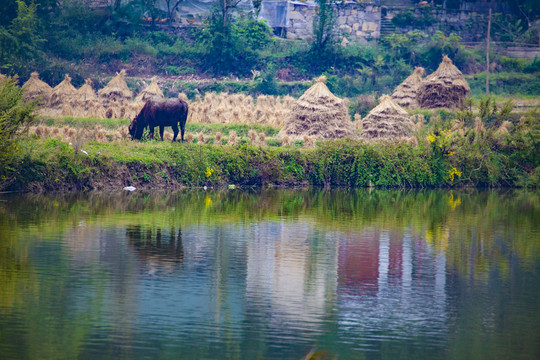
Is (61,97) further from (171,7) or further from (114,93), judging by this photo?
(171,7)

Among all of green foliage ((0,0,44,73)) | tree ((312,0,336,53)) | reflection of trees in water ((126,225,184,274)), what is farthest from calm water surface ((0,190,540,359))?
tree ((312,0,336,53))

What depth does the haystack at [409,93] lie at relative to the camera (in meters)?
40.0

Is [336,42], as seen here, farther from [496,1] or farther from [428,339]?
[428,339]

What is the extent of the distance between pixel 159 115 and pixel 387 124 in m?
9.77

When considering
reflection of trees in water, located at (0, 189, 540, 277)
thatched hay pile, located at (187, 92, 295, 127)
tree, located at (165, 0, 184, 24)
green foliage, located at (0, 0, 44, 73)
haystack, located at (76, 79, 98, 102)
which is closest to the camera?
reflection of trees in water, located at (0, 189, 540, 277)

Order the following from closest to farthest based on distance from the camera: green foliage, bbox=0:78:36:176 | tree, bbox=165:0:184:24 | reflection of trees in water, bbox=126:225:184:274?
reflection of trees in water, bbox=126:225:184:274, green foliage, bbox=0:78:36:176, tree, bbox=165:0:184:24

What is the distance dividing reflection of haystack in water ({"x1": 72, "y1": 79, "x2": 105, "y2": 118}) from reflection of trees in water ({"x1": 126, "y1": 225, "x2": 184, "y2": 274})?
57.3 feet

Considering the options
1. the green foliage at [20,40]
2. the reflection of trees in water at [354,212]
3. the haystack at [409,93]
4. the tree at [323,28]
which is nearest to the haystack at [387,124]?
the reflection of trees in water at [354,212]

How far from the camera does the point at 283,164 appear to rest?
84.8 feet

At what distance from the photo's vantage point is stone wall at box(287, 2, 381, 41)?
171 feet

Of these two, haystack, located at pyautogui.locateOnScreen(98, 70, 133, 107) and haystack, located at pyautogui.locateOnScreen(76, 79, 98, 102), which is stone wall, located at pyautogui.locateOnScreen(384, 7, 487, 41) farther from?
haystack, located at pyautogui.locateOnScreen(76, 79, 98, 102)

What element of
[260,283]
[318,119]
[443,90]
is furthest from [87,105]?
[260,283]

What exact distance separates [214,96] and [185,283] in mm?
28512

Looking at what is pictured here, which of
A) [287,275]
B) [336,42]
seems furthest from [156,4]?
[287,275]
